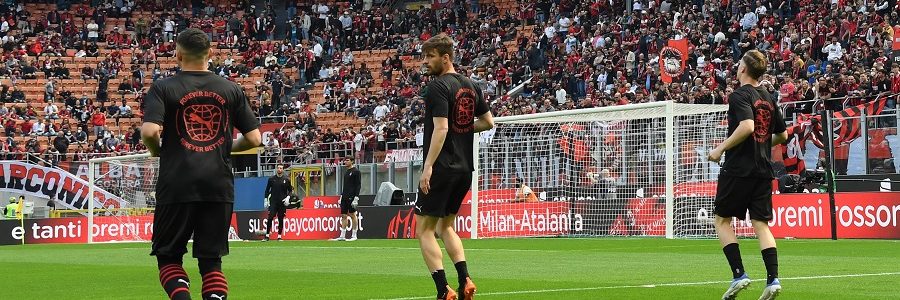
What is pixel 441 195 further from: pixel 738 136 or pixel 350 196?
pixel 350 196

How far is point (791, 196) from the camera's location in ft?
81.4

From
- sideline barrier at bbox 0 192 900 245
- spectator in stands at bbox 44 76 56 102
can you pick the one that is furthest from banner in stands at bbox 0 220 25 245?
spectator in stands at bbox 44 76 56 102

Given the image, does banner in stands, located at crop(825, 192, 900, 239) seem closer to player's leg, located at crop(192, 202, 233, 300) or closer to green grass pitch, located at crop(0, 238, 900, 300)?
green grass pitch, located at crop(0, 238, 900, 300)

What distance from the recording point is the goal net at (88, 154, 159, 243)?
36.4 meters

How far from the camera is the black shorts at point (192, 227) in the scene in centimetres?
821

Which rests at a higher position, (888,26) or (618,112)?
(888,26)

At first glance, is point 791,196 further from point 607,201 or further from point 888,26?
point 888,26

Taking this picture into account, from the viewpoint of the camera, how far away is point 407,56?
51719mm

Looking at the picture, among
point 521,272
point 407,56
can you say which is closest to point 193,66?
point 521,272

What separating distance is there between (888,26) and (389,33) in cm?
2506

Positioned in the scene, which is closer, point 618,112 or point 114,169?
point 618,112

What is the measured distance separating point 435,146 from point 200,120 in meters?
2.37

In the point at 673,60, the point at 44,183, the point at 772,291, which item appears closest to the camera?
the point at 772,291

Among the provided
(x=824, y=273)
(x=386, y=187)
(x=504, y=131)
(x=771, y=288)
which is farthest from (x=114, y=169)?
(x=771, y=288)
